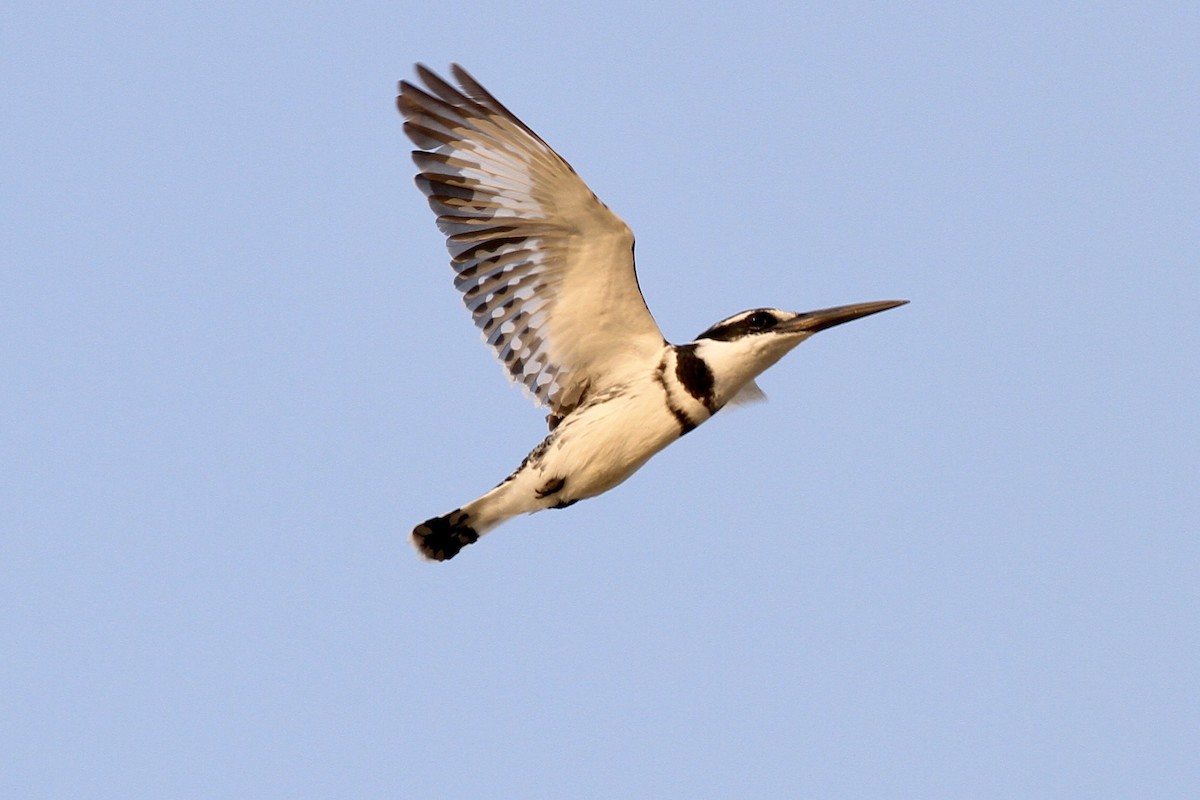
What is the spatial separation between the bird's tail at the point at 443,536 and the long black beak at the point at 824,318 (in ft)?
7.95

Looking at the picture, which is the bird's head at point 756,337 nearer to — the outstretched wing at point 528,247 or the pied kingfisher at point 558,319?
the pied kingfisher at point 558,319

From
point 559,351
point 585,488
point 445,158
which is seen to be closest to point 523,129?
point 445,158

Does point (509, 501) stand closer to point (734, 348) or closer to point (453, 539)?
point (453, 539)

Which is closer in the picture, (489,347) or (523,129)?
(523,129)

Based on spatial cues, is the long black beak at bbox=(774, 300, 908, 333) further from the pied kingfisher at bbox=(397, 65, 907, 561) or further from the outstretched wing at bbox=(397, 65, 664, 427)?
the outstretched wing at bbox=(397, 65, 664, 427)

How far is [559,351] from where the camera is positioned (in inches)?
439

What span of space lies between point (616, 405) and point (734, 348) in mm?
817

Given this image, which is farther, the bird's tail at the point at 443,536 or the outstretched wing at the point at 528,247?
the bird's tail at the point at 443,536

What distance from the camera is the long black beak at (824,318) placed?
10680 mm

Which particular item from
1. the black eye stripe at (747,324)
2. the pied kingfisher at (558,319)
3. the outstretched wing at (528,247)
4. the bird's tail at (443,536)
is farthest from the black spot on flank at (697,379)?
the bird's tail at (443,536)

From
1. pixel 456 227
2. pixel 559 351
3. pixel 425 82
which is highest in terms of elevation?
pixel 425 82

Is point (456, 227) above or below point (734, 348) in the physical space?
above

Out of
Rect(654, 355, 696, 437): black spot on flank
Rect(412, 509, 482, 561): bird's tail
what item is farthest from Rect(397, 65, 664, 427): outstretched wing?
Rect(412, 509, 482, 561): bird's tail

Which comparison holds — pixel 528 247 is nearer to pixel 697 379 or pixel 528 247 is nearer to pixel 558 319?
pixel 558 319
